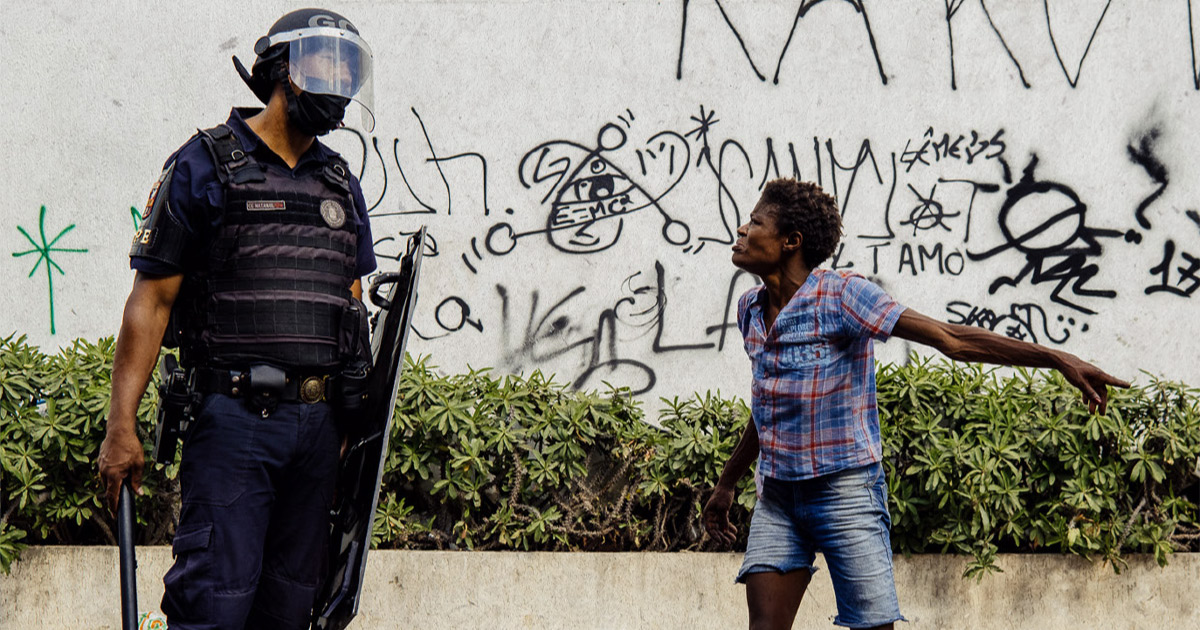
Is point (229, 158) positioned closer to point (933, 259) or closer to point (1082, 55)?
point (933, 259)

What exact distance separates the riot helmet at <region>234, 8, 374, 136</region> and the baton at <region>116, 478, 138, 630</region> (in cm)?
98

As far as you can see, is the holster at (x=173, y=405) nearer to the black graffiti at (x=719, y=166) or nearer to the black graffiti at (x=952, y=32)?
the black graffiti at (x=719, y=166)

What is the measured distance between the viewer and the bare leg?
3092 millimetres

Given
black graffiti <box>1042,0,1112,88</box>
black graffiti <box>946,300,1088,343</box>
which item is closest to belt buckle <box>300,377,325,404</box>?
black graffiti <box>946,300,1088,343</box>

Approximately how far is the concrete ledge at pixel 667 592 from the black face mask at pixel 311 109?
1838mm

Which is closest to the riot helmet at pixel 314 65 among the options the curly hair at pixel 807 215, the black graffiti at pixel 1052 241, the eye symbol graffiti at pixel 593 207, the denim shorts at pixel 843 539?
the curly hair at pixel 807 215

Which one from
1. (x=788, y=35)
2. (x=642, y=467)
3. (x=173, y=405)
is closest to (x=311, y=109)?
(x=173, y=405)

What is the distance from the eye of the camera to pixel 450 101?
5.44 meters

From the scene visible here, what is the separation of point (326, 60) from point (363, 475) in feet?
3.47

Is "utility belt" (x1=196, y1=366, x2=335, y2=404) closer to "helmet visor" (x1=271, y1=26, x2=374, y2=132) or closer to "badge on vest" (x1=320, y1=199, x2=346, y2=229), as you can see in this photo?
"badge on vest" (x1=320, y1=199, x2=346, y2=229)

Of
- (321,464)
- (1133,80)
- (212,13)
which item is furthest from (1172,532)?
(212,13)

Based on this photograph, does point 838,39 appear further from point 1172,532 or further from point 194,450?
point 194,450

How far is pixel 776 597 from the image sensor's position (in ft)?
10.2

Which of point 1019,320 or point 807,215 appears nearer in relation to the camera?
point 807,215
